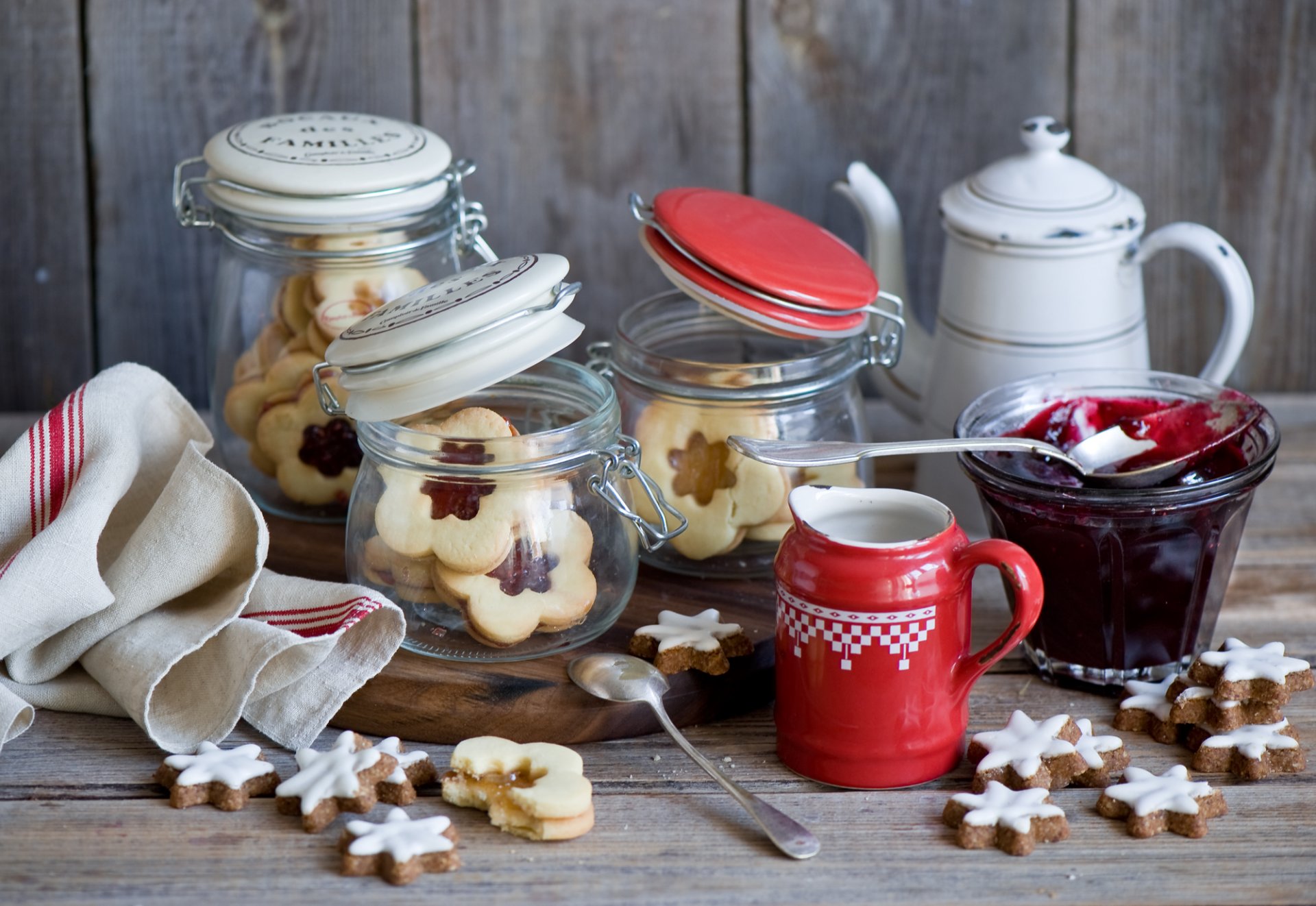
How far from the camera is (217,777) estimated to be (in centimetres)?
79

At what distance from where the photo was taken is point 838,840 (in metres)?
0.76

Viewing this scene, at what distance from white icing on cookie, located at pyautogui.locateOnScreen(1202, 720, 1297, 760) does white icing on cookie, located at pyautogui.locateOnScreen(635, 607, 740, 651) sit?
303mm

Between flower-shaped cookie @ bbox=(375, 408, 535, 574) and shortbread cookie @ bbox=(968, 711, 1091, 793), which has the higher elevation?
flower-shaped cookie @ bbox=(375, 408, 535, 574)

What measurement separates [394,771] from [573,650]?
0.53 ft

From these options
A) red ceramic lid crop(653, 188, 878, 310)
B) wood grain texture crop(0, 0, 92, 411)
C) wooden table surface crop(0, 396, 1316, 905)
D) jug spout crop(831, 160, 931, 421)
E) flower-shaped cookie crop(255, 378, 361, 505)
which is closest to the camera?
wooden table surface crop(0, 396, 1316, 905)

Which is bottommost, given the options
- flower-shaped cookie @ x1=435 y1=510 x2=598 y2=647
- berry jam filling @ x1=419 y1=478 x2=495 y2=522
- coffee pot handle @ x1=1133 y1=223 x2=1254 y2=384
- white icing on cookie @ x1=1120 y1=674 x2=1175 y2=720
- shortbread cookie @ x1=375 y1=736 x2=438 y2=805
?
shortbread cookie @ x1=375 y1=736 x2=438 y2=805

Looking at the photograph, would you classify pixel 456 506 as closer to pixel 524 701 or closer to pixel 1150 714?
pixel 524 701

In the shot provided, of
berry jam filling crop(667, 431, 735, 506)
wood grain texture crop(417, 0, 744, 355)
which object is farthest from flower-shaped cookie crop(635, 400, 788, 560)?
wood grain texture crop(417, 0, 744, 355)

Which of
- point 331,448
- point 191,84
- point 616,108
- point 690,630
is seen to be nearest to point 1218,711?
point 690,630

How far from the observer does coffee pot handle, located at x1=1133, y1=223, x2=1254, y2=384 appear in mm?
1070

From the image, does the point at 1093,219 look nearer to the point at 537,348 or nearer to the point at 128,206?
the point at 537,348

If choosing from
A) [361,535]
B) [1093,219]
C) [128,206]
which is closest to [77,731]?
[361,535]

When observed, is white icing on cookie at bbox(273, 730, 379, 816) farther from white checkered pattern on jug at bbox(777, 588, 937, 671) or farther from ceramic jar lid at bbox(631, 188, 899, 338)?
ceramic jar lid at bbox(631, 188, 899, 338)

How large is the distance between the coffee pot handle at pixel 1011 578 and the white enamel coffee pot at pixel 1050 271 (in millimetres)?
340
